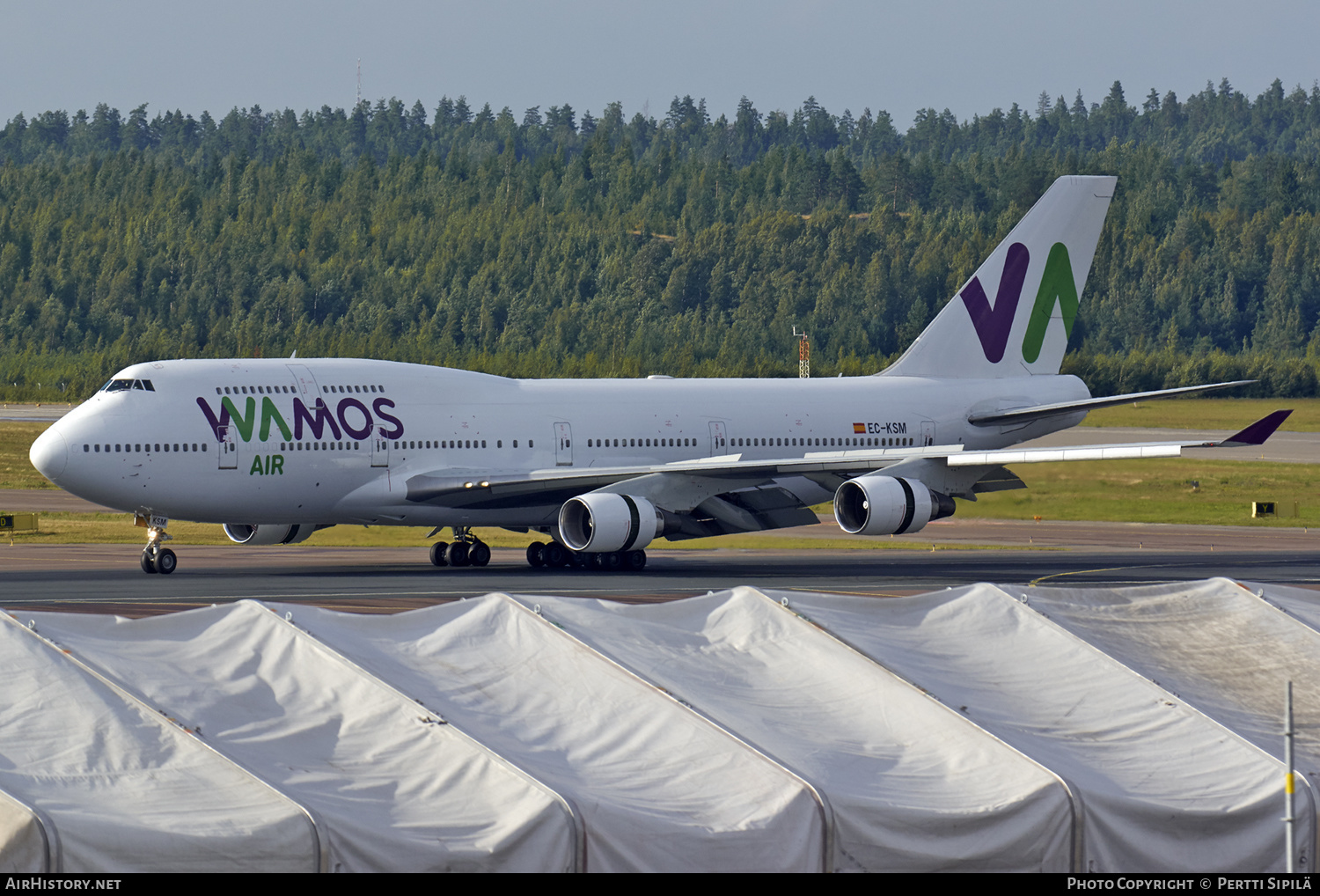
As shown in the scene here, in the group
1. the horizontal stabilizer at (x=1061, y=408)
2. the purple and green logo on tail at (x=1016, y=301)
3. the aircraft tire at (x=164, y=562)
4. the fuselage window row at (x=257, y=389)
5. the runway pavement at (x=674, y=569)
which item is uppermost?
the purple and green logo on tail at (x=1016, y=301)

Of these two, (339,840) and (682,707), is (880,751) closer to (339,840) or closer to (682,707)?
(682,707)

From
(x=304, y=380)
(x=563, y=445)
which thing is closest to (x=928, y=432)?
(x=563, y=445)

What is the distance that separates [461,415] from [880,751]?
29.2m

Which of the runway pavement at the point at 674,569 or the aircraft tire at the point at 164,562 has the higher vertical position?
the aircraft tire at the point at 164,562

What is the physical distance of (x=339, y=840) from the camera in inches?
597

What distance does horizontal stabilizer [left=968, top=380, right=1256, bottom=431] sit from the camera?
46438mm

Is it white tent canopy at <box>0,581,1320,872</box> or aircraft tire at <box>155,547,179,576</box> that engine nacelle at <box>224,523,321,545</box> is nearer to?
aircraft tire at <box>155,547,179,576</box>

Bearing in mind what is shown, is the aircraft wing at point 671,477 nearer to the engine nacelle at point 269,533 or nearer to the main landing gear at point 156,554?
the engine nacelle at point 269,533

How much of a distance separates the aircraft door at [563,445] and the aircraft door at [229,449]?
8.96 meters

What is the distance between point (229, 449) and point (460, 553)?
7938 millimetres

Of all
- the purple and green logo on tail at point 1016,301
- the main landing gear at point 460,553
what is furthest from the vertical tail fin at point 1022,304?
A: the main landing gear at point 460,553

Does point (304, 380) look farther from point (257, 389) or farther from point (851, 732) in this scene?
point (851, 732)

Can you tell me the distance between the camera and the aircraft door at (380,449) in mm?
44188

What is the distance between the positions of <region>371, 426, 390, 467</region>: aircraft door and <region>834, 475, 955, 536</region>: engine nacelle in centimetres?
1165
